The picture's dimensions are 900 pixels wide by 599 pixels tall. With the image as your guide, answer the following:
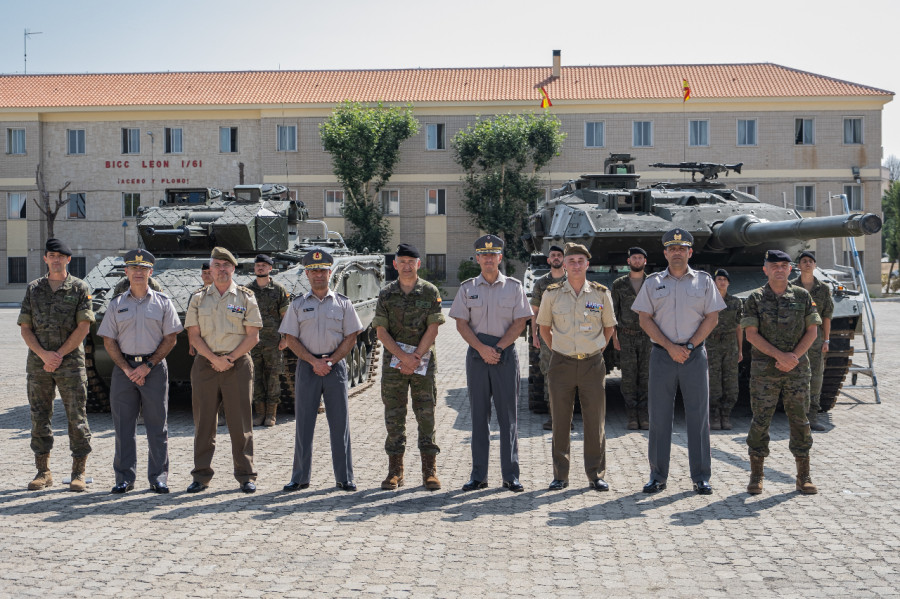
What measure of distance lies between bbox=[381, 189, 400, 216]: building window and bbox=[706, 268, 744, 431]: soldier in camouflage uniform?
3094cm

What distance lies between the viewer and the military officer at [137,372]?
23.7 feet

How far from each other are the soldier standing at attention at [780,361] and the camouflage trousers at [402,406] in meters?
2.31

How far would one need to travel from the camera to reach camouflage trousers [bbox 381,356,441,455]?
7.32 metres

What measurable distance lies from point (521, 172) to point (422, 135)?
4.25 metres

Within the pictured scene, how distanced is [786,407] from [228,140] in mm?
35498

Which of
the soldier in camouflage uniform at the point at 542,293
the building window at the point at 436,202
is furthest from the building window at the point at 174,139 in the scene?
the soldier in camouflage uniform at the point at 542,293

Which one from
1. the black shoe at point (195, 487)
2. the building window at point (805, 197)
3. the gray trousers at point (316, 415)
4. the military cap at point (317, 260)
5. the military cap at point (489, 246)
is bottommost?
the black shoe at point (195, 487)

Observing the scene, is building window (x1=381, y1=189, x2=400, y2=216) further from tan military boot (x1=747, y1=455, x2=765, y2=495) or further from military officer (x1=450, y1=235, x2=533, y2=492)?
tan military boot (x1=747, y1=455, x2=765, y2=495)

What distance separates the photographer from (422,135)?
40.0 meters

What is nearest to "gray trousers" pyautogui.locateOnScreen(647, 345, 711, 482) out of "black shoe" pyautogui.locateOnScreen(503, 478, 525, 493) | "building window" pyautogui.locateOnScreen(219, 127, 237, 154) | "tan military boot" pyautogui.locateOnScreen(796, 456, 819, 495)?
"tan military boot" pyautogui.locateOnScreen(796, 456, 819, 495)

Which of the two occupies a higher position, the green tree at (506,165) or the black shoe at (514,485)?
the green tree at (506,165)

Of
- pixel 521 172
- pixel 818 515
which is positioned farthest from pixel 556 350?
pixel 521 172

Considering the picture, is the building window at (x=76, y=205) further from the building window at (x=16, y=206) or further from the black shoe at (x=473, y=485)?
the black shoe at (x=473, y=485)

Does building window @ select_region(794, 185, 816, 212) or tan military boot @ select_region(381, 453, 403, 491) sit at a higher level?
building window @ select_region(794, 185, 816, 212)
